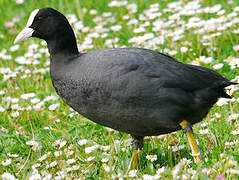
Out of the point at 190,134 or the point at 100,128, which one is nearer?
the point at 190,134

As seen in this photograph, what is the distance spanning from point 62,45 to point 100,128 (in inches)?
42.7

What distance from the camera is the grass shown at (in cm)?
383

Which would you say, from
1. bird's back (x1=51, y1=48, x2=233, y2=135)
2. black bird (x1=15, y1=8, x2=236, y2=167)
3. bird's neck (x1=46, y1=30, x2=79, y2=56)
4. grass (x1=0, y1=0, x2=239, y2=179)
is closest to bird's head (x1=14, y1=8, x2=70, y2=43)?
bird's neck (x1=46, y1=30, x2=79, y2=56)

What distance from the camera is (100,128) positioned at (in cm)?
490

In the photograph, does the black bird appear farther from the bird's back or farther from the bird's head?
the bird's head

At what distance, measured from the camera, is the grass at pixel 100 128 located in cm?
383

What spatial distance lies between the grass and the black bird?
31cm

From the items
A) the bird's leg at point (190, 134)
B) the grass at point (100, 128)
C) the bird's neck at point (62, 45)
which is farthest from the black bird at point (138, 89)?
the grass at point (100, 128)

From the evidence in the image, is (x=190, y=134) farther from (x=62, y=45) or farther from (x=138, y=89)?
(x=62, y=45)

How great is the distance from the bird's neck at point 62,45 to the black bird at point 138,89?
0.14 m

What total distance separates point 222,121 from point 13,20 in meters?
4.55

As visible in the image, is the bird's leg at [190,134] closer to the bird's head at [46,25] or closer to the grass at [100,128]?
the grass at [100,128]

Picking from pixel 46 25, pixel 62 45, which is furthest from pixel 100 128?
pixel 46 25

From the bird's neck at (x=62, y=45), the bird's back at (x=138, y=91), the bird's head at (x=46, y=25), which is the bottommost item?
the bird's back at (x=138, y=91)
